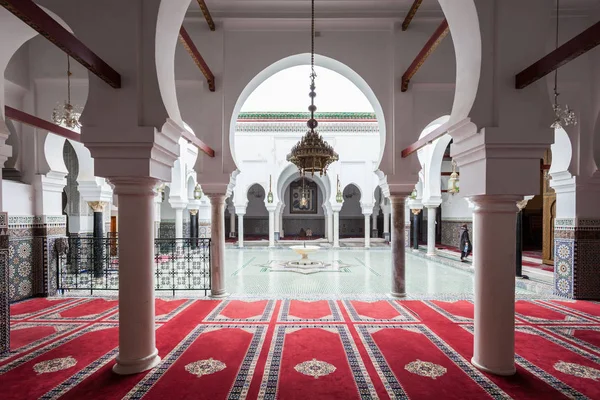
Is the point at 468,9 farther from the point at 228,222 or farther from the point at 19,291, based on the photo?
the point at 228,222

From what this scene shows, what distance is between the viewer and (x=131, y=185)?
226 centimetres

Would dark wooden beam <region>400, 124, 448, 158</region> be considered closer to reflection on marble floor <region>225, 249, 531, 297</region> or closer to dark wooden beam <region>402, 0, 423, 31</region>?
dark wooden beam <region>402, 0, 423, 31</region>

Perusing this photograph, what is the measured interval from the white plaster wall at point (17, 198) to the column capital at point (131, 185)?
3103mm

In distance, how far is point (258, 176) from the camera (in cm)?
1166

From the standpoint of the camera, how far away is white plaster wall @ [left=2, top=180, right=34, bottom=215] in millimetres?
4195


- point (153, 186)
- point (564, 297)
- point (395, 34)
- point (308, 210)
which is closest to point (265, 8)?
point (395, 34)

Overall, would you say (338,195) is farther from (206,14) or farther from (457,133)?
(457,133)

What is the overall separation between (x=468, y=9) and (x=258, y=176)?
977 centimetres

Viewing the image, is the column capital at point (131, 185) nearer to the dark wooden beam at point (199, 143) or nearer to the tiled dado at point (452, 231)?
the dark wooden beam at point (199, 143)

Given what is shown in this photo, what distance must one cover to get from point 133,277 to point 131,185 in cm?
64

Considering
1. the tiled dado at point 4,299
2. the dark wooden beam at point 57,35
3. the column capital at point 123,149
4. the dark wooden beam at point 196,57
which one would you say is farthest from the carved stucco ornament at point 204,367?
the dark wooden beam at point 196,57

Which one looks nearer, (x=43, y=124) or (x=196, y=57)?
(x=43, y=124)

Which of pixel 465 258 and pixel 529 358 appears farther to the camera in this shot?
pixel 465 258

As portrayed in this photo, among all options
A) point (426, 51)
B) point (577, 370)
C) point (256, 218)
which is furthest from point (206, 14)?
point (256, 218)
